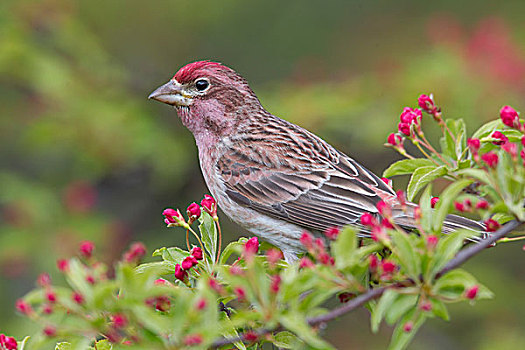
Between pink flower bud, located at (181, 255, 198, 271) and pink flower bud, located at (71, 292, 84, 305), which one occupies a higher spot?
pink flower bud, located at (71, 292, 84, 305)

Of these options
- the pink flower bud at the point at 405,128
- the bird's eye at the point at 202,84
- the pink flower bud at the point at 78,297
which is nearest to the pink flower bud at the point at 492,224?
Answer: the pink flower bud at the point at 405,128

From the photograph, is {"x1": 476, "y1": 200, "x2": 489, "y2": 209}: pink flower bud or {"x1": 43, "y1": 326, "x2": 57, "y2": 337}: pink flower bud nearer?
{"x1": 43, "y1": 326, "x2": 57, "y2": 337}: pink flower bud

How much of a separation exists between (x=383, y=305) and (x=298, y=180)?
2.33m

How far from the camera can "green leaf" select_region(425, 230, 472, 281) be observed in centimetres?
251

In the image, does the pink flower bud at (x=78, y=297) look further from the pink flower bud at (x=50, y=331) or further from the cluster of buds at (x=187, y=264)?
the cluster of buds at (x=187, y=264)

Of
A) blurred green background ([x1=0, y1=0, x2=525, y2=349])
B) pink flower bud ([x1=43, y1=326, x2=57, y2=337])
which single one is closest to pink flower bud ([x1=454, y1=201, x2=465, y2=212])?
pink flower bud ([x1=43, y1=326, x2=57, y2=337])

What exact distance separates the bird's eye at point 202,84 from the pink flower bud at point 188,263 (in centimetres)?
212

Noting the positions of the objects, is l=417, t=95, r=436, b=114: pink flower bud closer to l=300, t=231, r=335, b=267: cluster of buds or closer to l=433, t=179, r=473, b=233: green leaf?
l=433, t=179, r=473, b=233: green leaf

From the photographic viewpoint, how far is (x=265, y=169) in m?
4.88

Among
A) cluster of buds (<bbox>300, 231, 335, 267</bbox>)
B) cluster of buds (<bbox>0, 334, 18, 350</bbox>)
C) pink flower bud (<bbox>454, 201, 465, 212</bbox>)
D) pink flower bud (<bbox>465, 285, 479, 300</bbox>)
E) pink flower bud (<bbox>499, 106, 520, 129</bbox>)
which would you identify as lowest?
cluster of buds (<bbox>0, 334, 18, 350</bbox>)

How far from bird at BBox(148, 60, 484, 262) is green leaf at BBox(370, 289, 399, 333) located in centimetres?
154

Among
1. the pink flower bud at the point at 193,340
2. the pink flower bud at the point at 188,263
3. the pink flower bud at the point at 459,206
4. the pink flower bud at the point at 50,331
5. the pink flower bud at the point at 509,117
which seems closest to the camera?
the pink flower bud at the point at 193,340

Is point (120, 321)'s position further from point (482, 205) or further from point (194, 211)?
point (482, 205)

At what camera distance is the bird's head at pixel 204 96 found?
5.09 m
